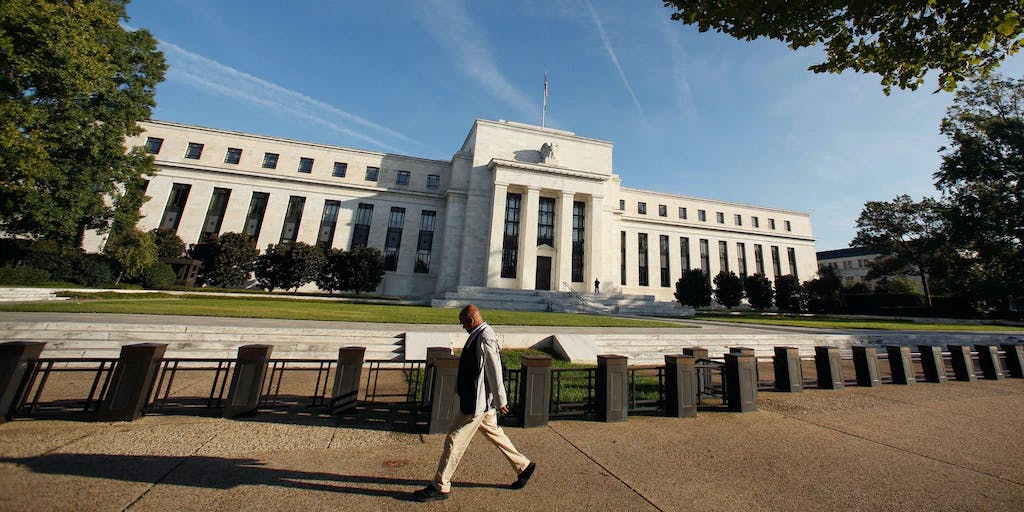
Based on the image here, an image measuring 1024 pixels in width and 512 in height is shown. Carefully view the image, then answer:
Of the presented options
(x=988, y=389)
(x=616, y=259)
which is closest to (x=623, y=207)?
(x=616, y=259)

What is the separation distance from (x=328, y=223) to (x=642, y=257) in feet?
127

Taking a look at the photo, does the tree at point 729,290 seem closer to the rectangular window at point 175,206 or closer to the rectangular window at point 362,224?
the rectangular window at point 362,224

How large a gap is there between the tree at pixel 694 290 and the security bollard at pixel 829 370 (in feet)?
104

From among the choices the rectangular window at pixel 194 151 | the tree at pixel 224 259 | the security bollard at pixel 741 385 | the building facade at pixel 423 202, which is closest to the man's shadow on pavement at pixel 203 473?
the security bollard at pixel 741 385

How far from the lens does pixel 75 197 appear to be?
20.7 metres

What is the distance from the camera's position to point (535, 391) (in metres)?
6.26

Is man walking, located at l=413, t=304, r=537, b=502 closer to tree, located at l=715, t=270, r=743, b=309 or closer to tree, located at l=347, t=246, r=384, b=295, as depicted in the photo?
tree, located at l=347, t=246, r=384, b=295

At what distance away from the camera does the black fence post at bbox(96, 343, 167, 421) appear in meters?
5.44

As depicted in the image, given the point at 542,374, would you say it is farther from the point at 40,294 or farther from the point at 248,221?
the point at 248,221

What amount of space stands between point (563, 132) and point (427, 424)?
39928 millimetres

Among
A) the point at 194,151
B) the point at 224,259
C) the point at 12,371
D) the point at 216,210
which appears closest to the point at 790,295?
the point at 12,371

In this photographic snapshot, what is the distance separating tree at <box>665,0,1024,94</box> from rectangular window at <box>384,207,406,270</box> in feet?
119

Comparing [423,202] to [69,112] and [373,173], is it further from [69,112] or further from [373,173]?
[69,112]

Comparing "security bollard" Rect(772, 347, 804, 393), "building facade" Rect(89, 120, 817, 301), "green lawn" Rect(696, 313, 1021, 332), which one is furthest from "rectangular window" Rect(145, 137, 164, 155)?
"green lawn" Rect(696, 313, 1021, 332)
